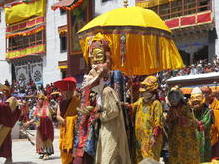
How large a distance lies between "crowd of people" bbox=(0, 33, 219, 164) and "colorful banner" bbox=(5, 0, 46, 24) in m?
26.1

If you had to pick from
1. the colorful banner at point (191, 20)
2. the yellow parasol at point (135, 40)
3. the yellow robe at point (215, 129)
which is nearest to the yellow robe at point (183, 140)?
the yellow parasol at point (135, 40)

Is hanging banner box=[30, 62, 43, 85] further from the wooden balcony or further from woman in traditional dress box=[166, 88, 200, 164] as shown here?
woman in traditional dress box=[166, 88, 200, 164]

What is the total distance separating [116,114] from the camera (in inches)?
191

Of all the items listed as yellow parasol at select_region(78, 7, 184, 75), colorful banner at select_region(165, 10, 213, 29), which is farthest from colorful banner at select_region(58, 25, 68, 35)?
yellow parasol at select_region(78, 7, 184, 75)

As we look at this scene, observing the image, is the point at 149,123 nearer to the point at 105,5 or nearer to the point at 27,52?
the point at 105,5

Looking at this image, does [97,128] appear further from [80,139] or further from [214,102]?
[214,102]

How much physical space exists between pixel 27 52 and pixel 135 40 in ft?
95.8

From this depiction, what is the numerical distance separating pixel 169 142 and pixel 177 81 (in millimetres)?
11087

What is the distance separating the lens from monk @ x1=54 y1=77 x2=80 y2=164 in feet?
19.1

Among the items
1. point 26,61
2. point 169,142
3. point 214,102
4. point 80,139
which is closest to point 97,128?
point 80,139

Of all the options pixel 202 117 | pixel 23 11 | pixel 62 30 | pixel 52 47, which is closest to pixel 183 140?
pixel 202 117

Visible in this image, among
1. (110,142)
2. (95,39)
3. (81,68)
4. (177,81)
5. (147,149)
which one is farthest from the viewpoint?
(81,68)

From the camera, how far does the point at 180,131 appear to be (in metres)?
6.21

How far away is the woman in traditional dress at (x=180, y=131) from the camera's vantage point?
242 inches
